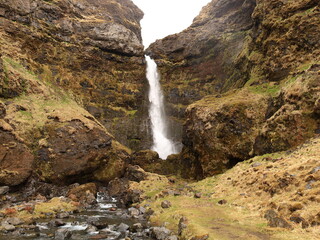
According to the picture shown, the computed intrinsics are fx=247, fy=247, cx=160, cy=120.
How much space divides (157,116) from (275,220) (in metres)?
66.5

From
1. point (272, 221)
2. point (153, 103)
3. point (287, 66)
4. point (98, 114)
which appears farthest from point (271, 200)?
point (153, 103)

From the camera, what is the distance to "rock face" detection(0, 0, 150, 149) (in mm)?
62062

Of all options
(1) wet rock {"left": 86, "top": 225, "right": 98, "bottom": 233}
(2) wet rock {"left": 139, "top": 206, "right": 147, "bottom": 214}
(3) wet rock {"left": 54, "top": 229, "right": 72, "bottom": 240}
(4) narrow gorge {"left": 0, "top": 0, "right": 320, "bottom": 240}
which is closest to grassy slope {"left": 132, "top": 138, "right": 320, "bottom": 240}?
(4) narrow gorge {"left": 0, "top": 0, "right": 320, "bottom": 240}

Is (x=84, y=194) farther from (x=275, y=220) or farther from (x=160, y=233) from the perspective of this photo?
(x=275, y=220)

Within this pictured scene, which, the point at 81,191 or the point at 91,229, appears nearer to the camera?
the point at 91,229

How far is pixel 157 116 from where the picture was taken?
260ft

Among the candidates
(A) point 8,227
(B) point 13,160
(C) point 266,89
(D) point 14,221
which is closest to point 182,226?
(A) point 8,227

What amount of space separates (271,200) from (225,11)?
8176 centimetres

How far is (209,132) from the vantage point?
135 feet

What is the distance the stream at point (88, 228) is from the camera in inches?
679

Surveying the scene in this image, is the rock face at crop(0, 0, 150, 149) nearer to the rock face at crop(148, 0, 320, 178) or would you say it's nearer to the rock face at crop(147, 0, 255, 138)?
the rock face at crop(147, 0, 255, 138)

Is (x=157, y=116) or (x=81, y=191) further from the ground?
(x=157, y=116)

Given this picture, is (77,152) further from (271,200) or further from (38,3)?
(38,3)

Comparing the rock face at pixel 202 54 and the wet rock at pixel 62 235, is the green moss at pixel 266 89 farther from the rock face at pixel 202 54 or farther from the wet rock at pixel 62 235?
the wet rock at pixel 62 235
